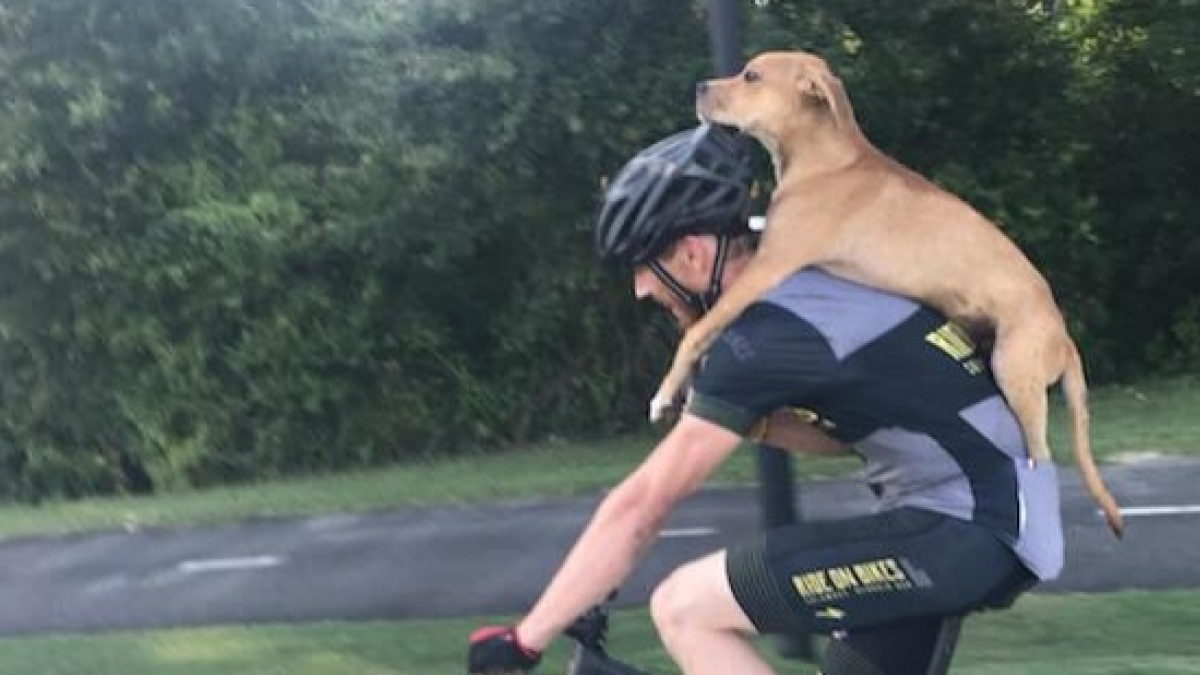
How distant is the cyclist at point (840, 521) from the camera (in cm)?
279

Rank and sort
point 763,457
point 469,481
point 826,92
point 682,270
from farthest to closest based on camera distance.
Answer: point 469,481, point 763,457, point 826,92, point 682,270

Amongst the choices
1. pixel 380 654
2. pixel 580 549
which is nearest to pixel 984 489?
pixel 580 549

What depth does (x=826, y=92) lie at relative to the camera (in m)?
3.65

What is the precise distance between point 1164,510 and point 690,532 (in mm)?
2360

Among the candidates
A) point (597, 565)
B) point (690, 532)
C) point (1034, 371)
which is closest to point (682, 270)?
point (597, 565)

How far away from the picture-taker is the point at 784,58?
151 inches

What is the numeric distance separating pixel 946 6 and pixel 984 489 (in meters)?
13.3

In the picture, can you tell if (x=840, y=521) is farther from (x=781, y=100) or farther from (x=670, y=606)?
(x=781, y=100)

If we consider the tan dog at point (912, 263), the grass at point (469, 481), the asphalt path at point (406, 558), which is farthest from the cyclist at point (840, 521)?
the grass at point (469, 481)

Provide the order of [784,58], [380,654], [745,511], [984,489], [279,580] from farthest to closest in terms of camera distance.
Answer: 1. [745,511]
2. [279,580]
3. [380,654]
4. [784,58]
5. [984,489]

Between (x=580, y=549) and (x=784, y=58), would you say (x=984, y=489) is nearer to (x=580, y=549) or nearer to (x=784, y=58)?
(x=580, y=549)

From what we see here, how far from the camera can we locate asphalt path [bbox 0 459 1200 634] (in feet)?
25.5

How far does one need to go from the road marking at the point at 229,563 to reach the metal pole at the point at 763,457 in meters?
4.20

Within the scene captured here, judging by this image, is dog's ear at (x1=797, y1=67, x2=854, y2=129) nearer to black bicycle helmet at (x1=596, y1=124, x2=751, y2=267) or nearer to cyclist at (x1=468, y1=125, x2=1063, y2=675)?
black bicycle helmet at (x1=596, y1=124, x2=751, y2=267)
